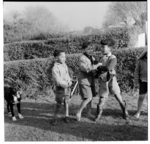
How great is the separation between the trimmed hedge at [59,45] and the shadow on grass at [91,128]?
9.57ft

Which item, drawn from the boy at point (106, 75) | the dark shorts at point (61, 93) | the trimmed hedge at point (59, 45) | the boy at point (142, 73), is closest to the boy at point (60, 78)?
the dark shorts at point (61, 93)

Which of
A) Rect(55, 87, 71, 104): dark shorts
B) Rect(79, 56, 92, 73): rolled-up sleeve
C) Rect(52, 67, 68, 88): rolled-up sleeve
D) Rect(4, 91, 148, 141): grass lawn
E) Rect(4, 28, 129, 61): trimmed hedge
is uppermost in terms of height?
Rect(4, 28, 129, 61): trimmed hedge

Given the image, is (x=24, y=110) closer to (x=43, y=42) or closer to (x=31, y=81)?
(x=31, y=81)

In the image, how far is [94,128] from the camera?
322 cm

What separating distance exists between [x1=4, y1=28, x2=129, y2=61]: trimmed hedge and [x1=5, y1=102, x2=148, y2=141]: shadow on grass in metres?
2.92

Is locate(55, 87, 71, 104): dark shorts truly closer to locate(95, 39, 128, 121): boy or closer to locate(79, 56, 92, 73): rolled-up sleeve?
locate(79, 56, 92, 73): rolled-up sleeve

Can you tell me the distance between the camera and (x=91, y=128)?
10.6 feet

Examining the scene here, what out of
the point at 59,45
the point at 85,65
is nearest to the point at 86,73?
the point at 85,65

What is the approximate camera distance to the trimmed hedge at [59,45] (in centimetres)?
601

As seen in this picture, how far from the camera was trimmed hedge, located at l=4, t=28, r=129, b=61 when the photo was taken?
19.7 feet

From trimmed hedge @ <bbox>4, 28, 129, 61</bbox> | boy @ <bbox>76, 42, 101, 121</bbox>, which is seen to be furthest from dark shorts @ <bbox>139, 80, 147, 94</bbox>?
trimmed hedge @ <bbox>4, 28, 129, 61</bbox>

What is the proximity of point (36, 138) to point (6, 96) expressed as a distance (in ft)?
4.55

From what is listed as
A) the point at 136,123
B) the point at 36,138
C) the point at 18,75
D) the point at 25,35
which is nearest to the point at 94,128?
the point at 136,123

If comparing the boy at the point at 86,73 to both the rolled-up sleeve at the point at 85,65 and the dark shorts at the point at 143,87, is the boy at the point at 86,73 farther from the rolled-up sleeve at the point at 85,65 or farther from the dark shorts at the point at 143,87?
the dark shorts at the point at 143,87
